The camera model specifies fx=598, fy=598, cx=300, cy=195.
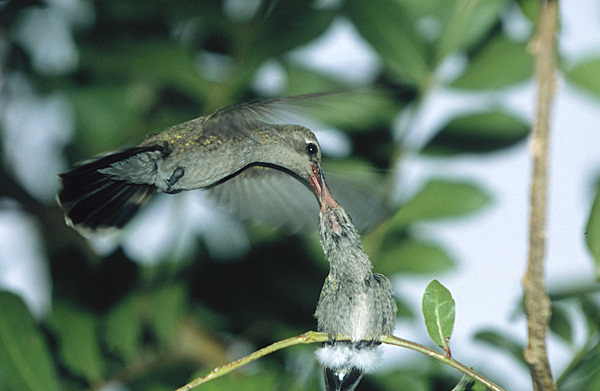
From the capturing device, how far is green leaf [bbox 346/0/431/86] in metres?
1.08

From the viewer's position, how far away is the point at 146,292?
1348 mm

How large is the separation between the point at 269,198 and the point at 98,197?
26 centimetres

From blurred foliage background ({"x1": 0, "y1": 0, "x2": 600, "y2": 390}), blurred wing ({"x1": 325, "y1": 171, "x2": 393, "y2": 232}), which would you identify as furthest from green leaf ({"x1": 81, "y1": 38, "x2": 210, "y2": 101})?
blurred wing ({"x1": 325, "y1": 171, "x2": 393, "y2": 232})

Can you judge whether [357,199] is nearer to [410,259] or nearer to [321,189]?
[321,189]

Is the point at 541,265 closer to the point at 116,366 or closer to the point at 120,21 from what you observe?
the point at 116,366

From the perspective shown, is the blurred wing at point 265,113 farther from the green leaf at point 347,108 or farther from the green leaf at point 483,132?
the green leaf at point 483,132

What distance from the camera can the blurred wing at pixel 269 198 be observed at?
0.91m

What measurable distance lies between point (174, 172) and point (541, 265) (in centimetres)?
45

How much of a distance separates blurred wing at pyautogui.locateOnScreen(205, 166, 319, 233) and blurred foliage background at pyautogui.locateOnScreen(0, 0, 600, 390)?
0.13 meters

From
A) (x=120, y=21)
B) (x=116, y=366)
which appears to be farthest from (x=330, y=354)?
(x=120, y=21)

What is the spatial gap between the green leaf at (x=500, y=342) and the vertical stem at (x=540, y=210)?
50 cm

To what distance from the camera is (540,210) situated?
51 centimetres

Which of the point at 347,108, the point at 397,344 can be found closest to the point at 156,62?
the point at 347,108

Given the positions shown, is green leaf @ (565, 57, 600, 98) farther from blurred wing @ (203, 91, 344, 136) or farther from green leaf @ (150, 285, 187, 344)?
green leaf @ (150, 285, 187, 344)
